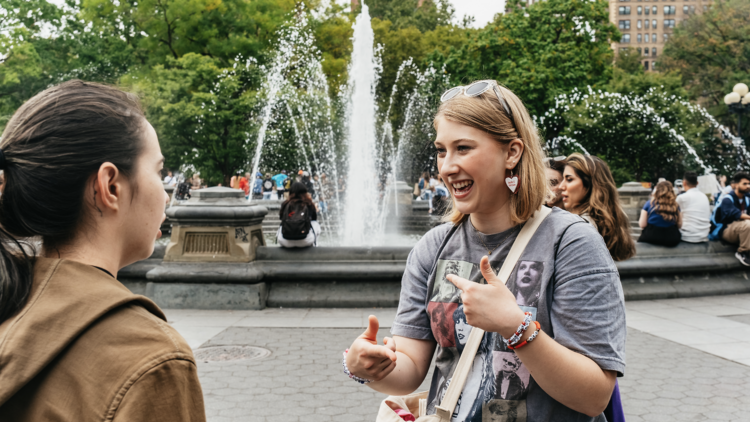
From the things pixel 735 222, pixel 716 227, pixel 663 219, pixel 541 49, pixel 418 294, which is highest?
pixel 541 49

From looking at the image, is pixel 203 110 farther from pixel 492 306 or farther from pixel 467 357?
pixel 492 306

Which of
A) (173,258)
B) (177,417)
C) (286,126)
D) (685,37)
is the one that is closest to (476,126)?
(177,417)

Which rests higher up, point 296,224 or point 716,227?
point 296,224

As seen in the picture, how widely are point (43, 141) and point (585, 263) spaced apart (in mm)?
1356

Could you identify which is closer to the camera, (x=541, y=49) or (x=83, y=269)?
(x=83, y=269)

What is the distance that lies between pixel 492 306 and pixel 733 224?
939cm

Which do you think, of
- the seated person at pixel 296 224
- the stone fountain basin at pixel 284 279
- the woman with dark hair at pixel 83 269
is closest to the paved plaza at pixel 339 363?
the stone fountain basin at pixel 284 279

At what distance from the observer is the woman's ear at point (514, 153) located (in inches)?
73.7

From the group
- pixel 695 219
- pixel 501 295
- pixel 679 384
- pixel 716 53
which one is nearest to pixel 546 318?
pixel 501 295

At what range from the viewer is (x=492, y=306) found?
5.03 ft

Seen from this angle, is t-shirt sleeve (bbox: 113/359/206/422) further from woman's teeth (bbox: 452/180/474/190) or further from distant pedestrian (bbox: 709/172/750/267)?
distant pedestrian (bbox: 709/172/750/267)

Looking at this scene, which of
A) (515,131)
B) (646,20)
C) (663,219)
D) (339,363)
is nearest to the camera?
(515,131)

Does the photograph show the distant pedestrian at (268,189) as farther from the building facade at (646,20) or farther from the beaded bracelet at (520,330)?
the building facade at (646,20)

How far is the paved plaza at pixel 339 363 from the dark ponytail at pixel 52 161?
327cm
